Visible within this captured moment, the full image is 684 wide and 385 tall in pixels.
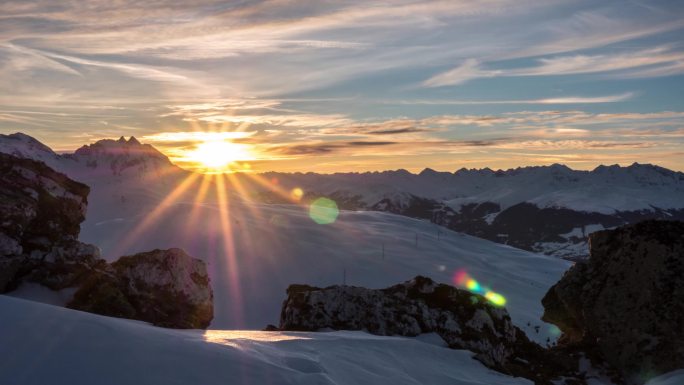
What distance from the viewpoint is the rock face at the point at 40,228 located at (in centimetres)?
1537

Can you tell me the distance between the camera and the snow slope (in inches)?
269

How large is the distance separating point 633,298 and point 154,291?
1441 cm

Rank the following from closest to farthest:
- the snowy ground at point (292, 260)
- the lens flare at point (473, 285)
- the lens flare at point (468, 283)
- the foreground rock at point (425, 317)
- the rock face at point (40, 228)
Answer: the rock face at point (40, 228) → the foreground rock at point (425, 317) → the snowy ground at point (292, 260) → the lens flare at point (468, 283) → the lens flare at point (473, 285)

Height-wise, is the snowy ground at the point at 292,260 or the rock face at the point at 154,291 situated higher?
the rock face at the point at 154,291

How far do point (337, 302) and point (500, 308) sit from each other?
5556 millimetres

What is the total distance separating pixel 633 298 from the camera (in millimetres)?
14453

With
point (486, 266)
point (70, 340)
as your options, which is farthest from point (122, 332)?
point (486, 266)

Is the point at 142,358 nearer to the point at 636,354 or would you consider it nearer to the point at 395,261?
the point at 636,354

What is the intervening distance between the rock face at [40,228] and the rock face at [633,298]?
15.4m

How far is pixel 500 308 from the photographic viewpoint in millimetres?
17641

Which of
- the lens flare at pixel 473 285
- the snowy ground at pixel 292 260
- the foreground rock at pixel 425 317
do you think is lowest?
the lens flare at pixel 473 285

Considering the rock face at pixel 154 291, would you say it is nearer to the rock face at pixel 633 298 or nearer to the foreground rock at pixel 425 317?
the foreground rock at pixel 425 317

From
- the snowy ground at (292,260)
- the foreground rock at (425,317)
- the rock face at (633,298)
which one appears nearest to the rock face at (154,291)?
the foreground rock at (425,317)

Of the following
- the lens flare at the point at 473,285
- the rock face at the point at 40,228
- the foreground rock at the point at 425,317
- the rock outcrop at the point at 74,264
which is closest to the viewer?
the rock outcrop at the point at 74,264
